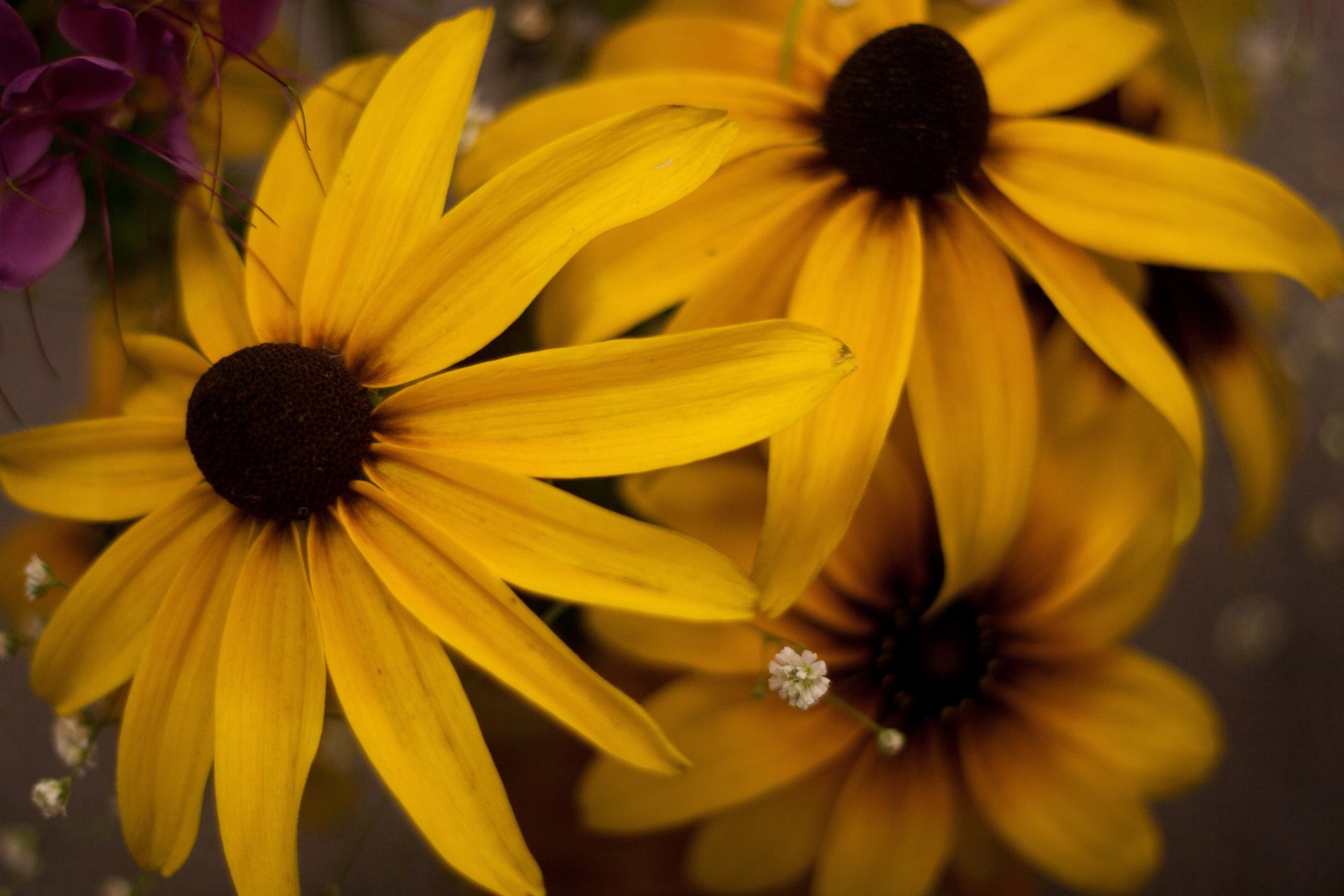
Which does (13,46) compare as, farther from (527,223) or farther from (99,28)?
(527,223)

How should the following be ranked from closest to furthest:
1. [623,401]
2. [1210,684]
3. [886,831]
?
[623,401]
[886,831]
[1210,684]

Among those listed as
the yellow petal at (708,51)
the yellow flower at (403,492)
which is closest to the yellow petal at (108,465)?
the yellow flower at (403,492)

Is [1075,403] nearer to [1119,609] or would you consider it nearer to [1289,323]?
[1119,609]

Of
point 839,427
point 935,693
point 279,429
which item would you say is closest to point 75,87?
point 279,429

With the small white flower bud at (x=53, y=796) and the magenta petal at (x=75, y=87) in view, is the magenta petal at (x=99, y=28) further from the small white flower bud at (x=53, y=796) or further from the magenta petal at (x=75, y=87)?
the small white flower bud at (x=53, y=796)

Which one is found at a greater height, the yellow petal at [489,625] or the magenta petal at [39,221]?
the magenta petal at [39,221]

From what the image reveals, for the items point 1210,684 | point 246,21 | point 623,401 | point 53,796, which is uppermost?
point 1210,684

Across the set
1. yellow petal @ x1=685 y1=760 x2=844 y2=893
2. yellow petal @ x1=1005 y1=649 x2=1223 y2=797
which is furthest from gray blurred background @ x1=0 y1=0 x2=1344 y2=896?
yellow petal @ x1=1005 y1=649 x2=1223 y2=797
